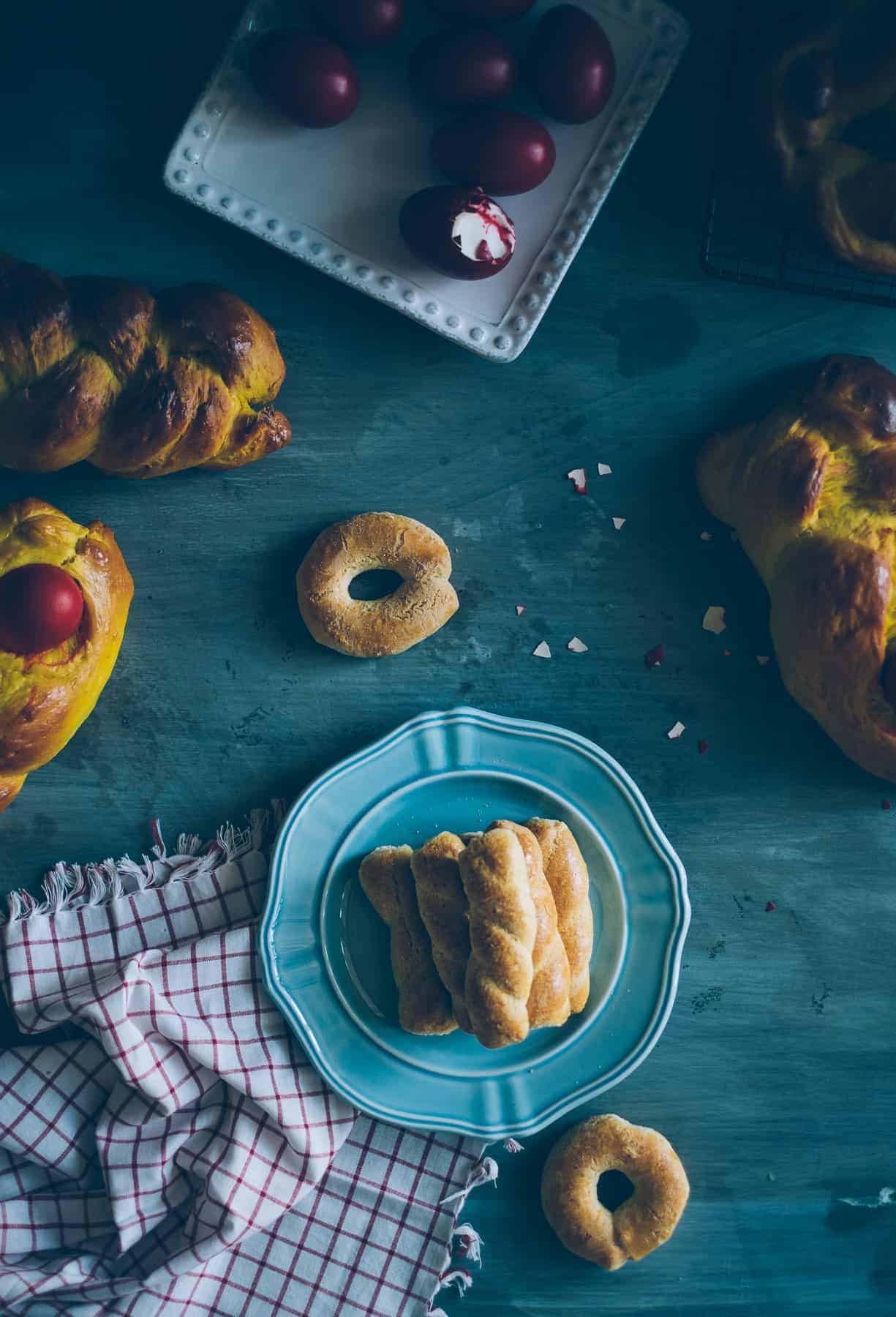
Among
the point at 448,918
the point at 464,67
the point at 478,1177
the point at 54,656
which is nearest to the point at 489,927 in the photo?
the point at 448,918

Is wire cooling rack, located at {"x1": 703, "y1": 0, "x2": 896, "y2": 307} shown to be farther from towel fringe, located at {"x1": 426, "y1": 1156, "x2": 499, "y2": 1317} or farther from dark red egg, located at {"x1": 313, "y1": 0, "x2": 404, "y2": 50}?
towel fringe, located at {"x1": 426, "y1": 1156, "x2": 499, "y2": 1317}

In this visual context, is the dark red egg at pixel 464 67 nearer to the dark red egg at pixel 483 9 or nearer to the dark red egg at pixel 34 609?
the dark red egg at pixel 483 9

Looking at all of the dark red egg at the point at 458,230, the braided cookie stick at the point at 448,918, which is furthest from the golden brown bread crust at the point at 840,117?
the braided cookie stick at the point at 448,918

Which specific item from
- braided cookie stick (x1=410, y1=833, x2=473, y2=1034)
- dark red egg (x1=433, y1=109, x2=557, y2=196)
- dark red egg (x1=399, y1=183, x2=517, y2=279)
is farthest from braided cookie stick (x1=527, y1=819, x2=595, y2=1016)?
dark red egg (x1=433, y1=109, x2=557, y2=196)

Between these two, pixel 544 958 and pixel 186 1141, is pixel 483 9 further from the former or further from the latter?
pixel 186 1141

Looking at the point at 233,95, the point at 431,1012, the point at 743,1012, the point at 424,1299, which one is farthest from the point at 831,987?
the point at 233,95
